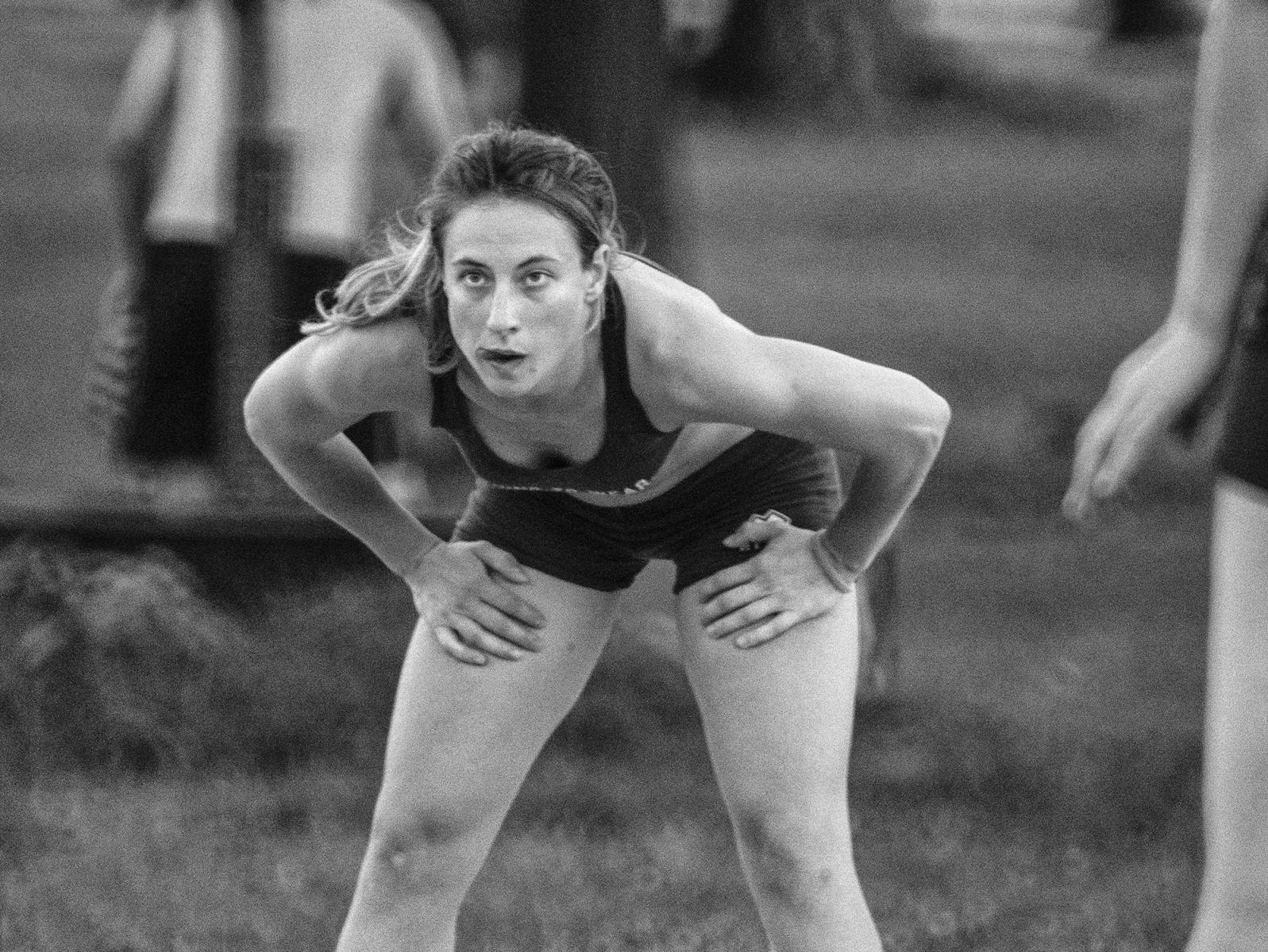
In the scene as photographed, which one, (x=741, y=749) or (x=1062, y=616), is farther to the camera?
(x=1062, y=616)

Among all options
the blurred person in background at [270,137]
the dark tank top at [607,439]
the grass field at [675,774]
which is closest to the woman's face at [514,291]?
the dark tank top at [607,439]

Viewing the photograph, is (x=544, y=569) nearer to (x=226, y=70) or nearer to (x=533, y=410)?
(x=533, y=410)

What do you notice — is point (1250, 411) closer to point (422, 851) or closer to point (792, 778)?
point (792, 778)

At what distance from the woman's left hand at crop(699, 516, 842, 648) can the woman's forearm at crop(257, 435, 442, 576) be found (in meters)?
0.53

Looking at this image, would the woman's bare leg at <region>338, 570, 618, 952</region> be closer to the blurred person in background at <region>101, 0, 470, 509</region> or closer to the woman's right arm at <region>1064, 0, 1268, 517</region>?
the woman's right arm at <region>1064, 0, 1268, 517</region>

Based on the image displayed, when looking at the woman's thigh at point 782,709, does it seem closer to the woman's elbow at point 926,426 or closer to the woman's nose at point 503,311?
the woman's elbow at point 926,426

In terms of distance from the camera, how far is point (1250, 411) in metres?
2.79

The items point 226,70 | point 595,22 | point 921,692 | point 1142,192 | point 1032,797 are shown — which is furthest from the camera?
point 1142,192

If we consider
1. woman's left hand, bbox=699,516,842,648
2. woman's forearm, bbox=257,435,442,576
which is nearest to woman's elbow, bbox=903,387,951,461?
woman's left hand, bbox=699,516,842,648

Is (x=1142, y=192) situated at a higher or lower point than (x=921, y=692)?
lower

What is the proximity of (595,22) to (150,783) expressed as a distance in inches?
156

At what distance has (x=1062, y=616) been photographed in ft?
24.0

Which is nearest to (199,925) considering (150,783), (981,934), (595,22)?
(150,783)

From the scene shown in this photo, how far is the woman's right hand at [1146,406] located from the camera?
2.63m
